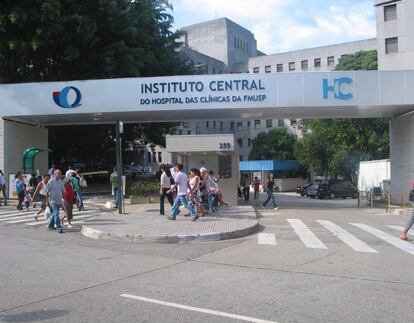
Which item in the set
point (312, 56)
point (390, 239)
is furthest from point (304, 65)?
point (390, 239)

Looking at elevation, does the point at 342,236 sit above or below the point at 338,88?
below

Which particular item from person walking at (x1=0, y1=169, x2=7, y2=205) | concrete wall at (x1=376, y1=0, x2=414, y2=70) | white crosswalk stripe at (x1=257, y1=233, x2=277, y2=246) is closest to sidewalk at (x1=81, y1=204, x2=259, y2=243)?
white crosswalk stripe at (x1=257, y1=233, x2=277, y2=246)

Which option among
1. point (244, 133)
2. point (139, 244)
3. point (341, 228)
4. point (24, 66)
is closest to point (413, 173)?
point (341, 228)

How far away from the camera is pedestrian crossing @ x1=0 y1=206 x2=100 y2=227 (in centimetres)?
1620

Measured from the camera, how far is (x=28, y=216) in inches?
714

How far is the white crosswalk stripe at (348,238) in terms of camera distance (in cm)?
1099

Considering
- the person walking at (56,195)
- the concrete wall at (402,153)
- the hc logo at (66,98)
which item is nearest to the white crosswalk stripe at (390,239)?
the person walking at (56,195)

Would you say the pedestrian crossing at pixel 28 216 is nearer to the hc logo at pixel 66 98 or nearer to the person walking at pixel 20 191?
the person walking at pixel 20 191

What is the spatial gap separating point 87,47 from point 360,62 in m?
43.1

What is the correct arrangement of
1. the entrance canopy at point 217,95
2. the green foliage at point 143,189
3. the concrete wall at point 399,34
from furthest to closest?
the concrete wall at point 399,34
the green foliage at point 143,189
the entrance canopy at point 217,95

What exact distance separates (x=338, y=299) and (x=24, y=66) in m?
26.7

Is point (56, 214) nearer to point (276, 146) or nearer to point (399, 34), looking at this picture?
point (399, 34)

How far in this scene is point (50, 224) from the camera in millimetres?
14406

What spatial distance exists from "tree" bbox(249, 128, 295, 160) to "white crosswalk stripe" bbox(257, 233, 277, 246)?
66835 mm
